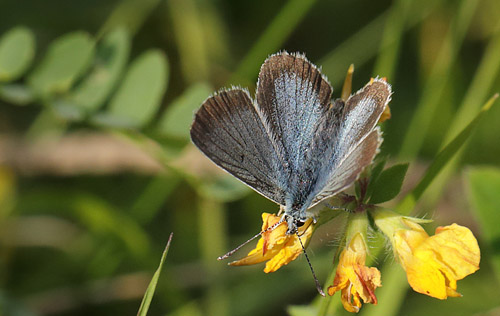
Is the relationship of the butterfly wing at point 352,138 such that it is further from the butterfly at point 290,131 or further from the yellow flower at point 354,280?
the yellow flower at point 354,280

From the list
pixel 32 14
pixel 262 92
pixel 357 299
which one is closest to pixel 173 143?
pixel 262 92

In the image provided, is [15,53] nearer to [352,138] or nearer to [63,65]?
[63,65]

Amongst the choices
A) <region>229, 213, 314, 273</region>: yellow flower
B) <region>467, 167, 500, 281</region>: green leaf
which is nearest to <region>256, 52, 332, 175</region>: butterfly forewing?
<region>229, 213, 314, 273</region>: yellow flower

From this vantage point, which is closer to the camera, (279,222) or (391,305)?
(279,222)

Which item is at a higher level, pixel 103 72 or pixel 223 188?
pixel 103 72

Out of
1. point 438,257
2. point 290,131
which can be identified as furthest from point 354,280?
point 290,131

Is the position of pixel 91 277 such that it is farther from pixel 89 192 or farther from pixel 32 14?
pixel 32 14

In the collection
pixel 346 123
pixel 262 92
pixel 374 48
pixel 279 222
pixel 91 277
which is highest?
pixel 374 48
